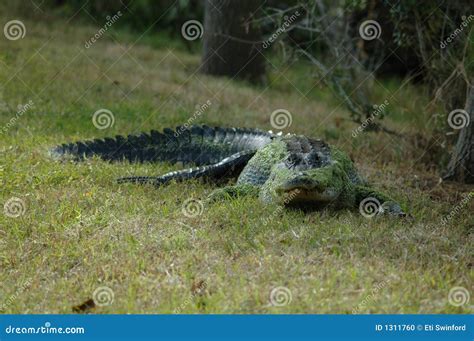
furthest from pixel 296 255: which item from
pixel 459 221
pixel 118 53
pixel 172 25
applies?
pixel 172 25

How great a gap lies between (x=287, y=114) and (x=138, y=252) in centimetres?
493

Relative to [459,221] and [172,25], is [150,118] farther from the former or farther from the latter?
[172,25]

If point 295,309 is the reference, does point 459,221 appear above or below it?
above

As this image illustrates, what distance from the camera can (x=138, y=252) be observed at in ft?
15.4

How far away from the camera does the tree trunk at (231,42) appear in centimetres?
1076

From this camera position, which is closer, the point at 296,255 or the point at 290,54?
the point at 296,255
